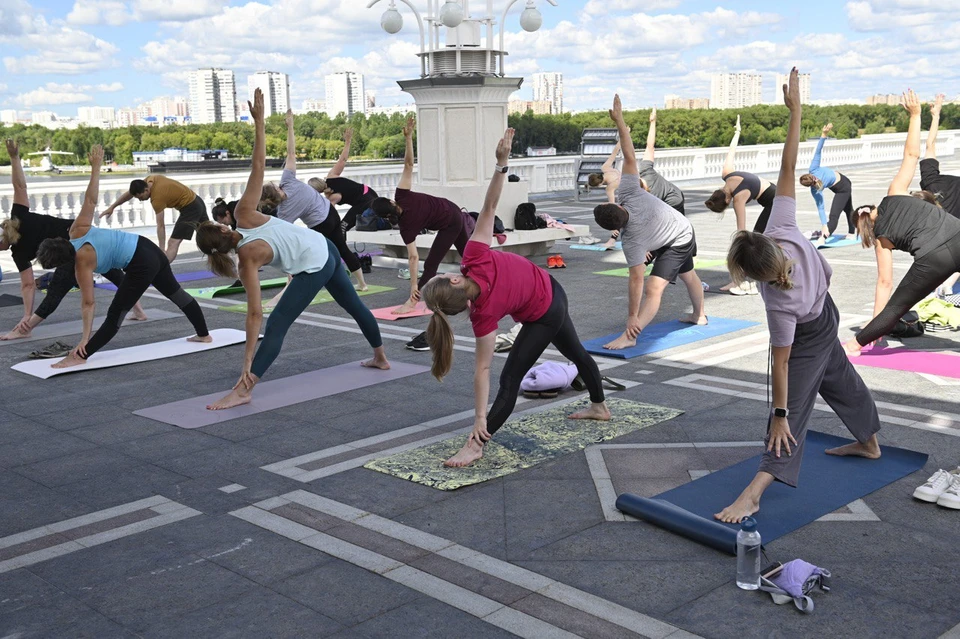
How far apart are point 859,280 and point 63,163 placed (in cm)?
3977

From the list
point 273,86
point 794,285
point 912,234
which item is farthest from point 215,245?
point 273,86

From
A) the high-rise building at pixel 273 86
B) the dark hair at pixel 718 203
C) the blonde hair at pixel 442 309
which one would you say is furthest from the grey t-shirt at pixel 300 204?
the high-rise building at pixel 273 86

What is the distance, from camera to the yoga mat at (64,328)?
9545mm

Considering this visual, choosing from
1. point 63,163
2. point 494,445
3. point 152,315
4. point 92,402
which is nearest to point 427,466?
point 494,445

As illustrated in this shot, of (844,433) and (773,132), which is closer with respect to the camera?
(844,433)

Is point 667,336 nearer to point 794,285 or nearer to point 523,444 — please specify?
point 523,444

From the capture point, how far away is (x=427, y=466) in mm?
5465

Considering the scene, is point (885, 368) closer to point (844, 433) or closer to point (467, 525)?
point (844, 433)

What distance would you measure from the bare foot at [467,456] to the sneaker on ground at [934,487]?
230 cm

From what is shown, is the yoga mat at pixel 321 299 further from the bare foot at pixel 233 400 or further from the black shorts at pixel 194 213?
the bare foot at pixel 233 400

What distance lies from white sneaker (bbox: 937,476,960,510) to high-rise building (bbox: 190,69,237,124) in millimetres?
89403

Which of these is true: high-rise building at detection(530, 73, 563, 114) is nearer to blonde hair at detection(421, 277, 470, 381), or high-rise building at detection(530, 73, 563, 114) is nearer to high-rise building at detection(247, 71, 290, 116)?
high-rise building at detection(247, 71, 290, 116)

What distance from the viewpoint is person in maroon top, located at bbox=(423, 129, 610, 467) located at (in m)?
4.95

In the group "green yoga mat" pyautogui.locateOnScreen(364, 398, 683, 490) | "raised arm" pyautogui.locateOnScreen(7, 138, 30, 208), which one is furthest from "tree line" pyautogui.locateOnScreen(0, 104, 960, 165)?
"green yoga mat" pyautogui.locateOnScreen(364, 398, 683, 490)
